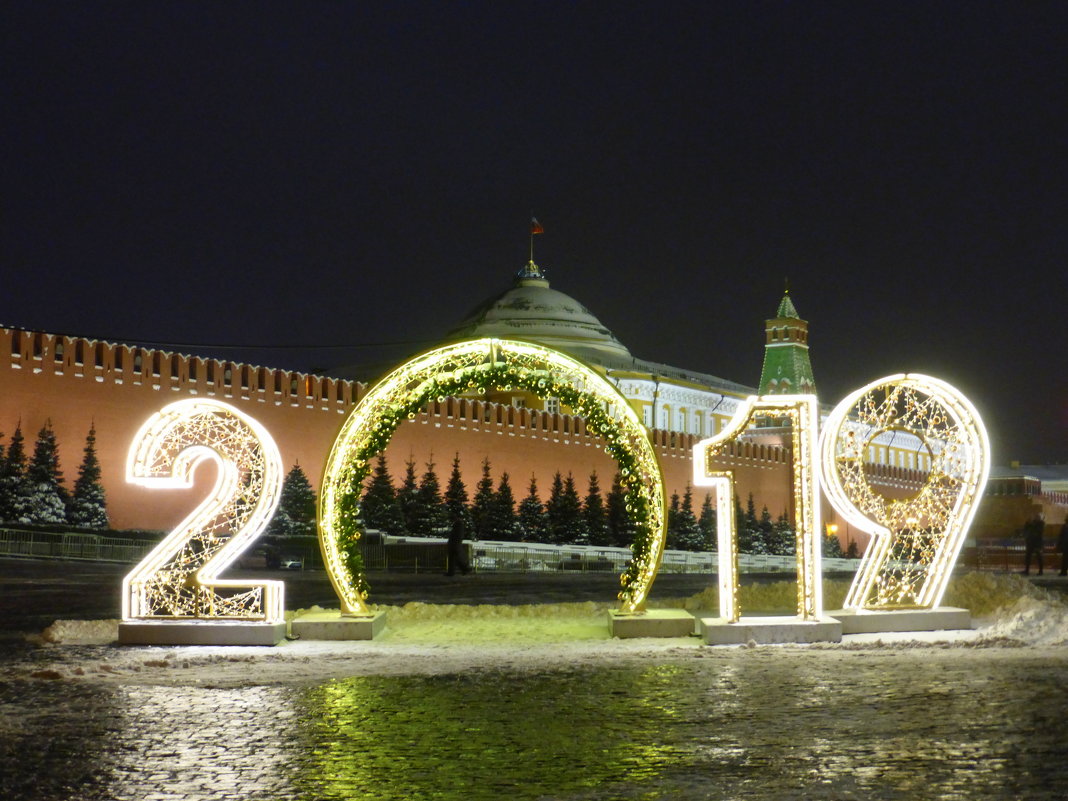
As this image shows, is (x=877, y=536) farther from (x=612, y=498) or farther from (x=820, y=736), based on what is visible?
(x=612, y=498)

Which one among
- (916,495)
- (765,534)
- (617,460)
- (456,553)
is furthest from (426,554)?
(765,534)

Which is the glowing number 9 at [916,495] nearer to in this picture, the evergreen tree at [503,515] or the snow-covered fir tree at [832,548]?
the evergreen tree at [503,515]

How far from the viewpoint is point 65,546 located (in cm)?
2130

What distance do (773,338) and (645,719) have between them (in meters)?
49.9

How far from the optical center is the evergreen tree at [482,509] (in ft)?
103

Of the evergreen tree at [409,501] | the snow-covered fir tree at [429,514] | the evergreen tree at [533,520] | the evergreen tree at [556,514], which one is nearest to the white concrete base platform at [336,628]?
the evergreen tree at [409,501]

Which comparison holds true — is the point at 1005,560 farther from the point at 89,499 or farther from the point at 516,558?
the point at 89,499

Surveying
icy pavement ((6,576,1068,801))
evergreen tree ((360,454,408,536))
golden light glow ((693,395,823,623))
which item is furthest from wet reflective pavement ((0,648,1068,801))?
evergreen tree ((360,454,408,536))

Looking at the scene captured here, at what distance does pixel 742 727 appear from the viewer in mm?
4914

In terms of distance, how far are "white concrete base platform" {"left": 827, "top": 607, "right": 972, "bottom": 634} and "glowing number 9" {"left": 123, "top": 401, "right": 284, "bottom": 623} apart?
3922 millimetres

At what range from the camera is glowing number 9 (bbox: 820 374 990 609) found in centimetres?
882

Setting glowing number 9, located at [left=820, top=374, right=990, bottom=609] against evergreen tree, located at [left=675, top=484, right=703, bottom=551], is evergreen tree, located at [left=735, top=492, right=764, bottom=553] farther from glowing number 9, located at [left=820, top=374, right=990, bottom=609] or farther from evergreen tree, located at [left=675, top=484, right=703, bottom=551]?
glowing number 9, located at [left=820, top=374, right=990, bottom=609]

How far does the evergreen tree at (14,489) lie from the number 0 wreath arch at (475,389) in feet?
50.4

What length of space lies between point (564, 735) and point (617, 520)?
2962 cm
